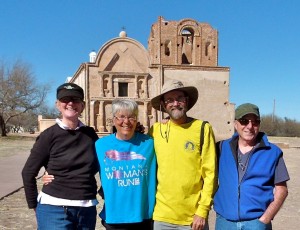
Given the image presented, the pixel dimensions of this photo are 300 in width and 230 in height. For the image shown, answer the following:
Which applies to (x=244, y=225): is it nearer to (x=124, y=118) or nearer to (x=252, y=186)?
(x=252, y=186)

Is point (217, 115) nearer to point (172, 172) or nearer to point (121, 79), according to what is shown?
point (121, 79)

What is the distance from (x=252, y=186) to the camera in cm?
281

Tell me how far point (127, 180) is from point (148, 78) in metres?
30.4

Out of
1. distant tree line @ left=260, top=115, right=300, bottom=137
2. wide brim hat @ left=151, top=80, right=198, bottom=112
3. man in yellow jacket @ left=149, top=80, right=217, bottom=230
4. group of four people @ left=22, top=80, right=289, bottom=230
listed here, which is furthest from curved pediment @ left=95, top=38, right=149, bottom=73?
distant tree line @ left=260, top=115, right=300, bottom=137

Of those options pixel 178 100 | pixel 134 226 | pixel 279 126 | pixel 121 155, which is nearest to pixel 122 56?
pixel 178 100

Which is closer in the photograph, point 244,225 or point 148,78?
point 244,225

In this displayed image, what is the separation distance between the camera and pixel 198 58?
37.1m

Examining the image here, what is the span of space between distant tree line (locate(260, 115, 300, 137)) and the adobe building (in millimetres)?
27168

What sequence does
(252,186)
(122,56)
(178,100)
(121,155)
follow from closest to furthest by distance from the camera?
(252,186) → (121,155) → (178,100) → (122,56)

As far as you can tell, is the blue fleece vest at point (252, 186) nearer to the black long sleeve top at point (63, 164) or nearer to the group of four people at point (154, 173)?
the group of four people at point (154, 173)

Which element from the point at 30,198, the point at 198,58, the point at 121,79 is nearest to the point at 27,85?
the point at 121,79

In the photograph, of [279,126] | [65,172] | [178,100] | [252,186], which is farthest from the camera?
[279,126]

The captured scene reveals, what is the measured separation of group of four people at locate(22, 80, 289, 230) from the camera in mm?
2850

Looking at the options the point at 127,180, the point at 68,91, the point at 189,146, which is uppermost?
the point at 68,91
